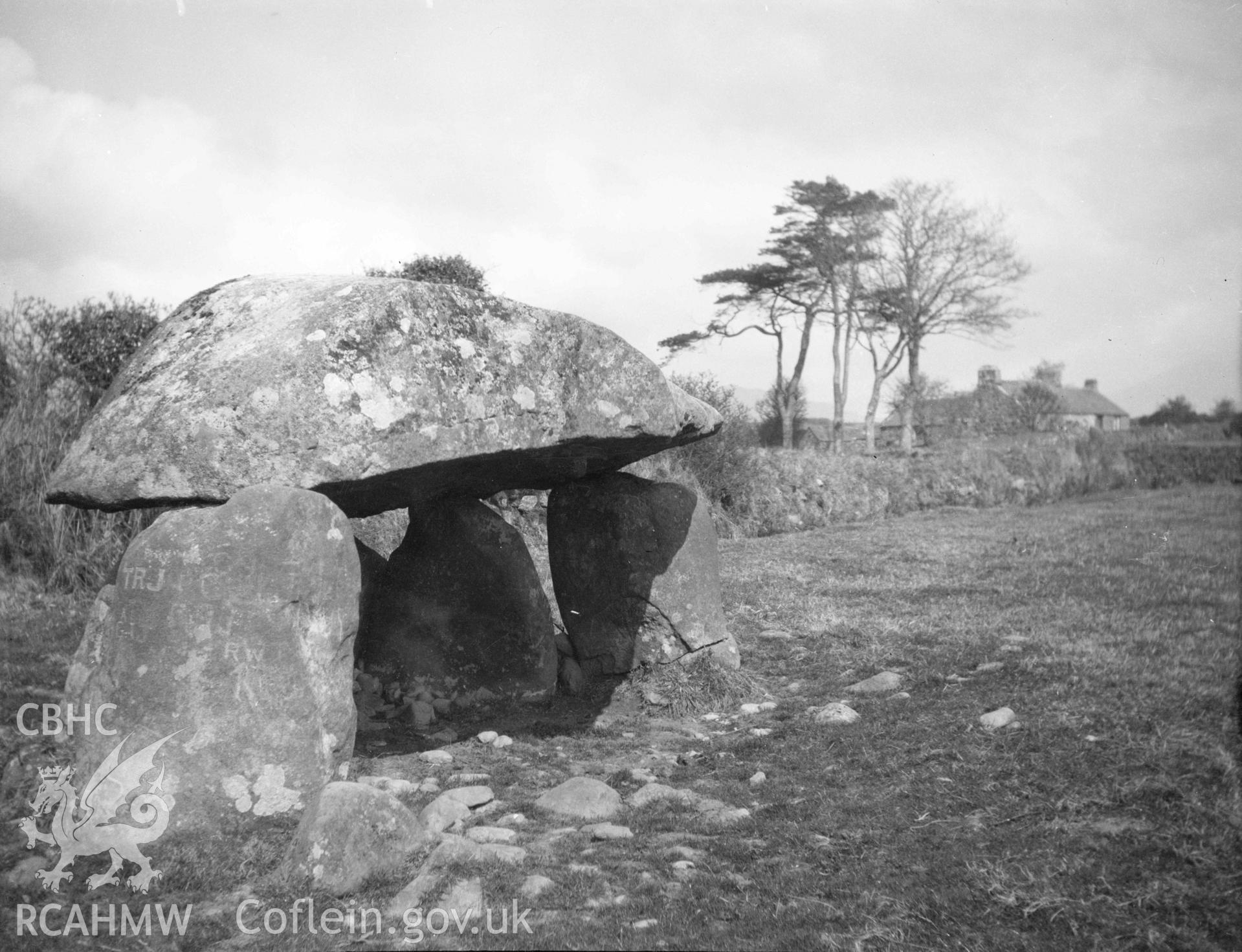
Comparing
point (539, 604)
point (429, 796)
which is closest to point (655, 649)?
point (539, 604)

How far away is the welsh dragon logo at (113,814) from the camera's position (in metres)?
4.72

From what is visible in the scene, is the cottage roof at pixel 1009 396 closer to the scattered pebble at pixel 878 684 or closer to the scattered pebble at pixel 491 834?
the scattered pebble at pixel 878 684

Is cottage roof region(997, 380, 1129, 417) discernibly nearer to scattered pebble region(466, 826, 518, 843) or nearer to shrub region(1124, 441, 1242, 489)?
shrub region(1124, 441, 1242, 489)

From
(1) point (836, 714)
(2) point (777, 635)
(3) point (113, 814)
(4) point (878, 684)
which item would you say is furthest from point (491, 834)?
(2) point (777, 635)

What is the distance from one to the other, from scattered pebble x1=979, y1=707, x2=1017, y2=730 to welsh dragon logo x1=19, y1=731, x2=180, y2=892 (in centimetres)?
473

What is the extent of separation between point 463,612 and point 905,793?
12.3 feet

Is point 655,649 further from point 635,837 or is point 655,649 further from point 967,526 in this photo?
point 967,526

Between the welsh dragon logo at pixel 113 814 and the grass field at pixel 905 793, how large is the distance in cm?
22

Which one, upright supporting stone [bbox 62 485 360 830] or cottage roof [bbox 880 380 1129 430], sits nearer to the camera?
upright supporting stone [bbox 62 485 360 830]

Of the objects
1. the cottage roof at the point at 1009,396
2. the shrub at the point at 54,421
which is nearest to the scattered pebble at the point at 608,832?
the shrub at the point at 54,421

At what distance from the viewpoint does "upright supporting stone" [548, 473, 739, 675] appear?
7.87 metres

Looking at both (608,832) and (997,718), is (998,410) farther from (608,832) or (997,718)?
(608,832)

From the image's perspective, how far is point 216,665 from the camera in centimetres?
500

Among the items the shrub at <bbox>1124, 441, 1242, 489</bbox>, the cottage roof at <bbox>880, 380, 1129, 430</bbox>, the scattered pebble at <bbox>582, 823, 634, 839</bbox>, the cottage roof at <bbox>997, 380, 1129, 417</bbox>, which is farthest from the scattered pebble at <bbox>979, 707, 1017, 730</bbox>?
the cottage roof at <bbox>997, 380, 1129, 417</bbox>
